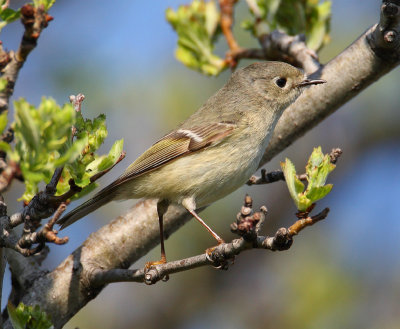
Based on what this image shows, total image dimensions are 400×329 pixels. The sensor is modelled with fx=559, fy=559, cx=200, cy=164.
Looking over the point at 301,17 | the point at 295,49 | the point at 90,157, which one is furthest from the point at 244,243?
the point at 301,17

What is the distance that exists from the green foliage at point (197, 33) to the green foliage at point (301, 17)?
9.9 inches

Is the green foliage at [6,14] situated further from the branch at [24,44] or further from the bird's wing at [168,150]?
the bird's wing at [168,150]

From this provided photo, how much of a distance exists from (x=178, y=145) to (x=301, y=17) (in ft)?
3.53

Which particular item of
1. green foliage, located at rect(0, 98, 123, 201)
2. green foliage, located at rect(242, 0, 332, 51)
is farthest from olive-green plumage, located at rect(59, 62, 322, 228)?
green foliage, located at rect(0, 98, 123, 201)

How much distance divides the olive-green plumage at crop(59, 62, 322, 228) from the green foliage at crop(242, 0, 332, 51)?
245 millimetres

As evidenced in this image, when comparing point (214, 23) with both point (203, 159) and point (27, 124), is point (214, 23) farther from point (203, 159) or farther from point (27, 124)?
point (27, 124)

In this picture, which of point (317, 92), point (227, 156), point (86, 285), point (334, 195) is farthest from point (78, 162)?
point (334, 195)

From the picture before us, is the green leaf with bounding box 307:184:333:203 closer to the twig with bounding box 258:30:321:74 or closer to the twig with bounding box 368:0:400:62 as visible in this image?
the twig with bounding box 368:0:400:62

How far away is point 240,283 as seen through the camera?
4133mm

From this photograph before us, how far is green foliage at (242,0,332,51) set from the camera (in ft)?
10.5

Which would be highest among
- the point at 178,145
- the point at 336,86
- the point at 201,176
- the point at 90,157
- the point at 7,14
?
the point at 7,14

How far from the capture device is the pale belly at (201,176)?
9.10 ft

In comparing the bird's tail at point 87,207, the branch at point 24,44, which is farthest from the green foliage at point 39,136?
the bird's tail at point 87,207

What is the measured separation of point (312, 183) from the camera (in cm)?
170
